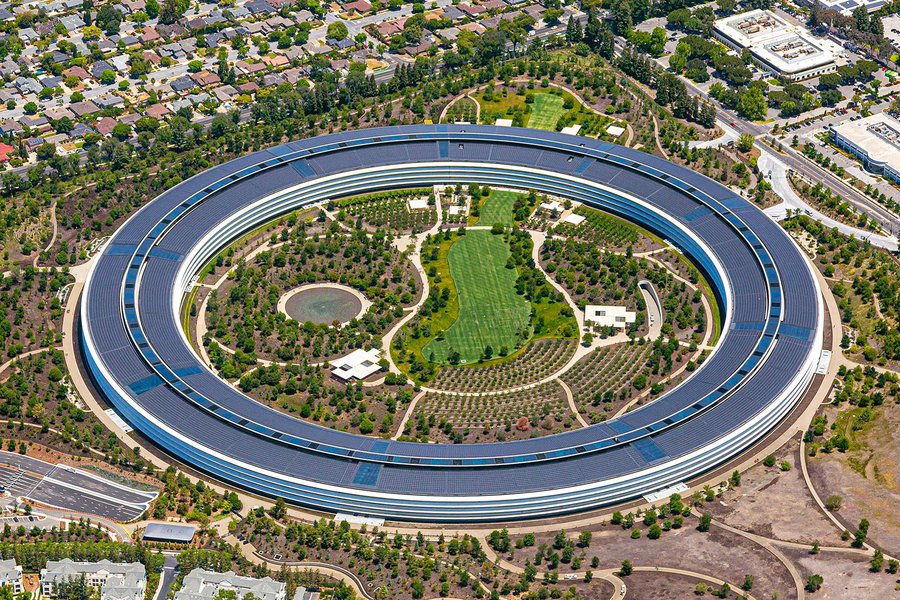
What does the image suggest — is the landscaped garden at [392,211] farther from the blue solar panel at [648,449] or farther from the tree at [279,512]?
the tree at [279,512]

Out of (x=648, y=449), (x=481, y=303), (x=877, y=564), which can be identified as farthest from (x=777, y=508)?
(x=481, y=303)

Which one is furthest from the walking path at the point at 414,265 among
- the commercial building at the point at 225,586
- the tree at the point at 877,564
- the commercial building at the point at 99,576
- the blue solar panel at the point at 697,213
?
the tree at the point at 877,564

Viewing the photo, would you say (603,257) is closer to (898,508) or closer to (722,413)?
(722,413)

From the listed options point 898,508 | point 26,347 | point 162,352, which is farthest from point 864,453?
point 26,347

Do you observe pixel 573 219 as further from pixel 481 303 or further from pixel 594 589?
pixel 594 589

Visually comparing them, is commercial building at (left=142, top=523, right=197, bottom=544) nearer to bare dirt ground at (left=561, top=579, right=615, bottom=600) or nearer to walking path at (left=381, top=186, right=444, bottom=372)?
walking path at (left=381, top=186, right=444, bottom=372)
